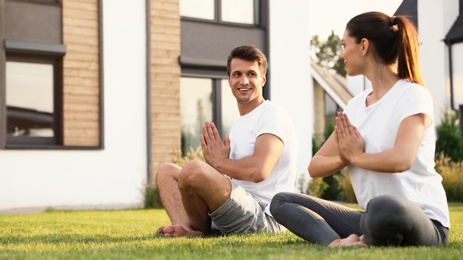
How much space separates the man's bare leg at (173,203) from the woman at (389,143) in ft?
5.06

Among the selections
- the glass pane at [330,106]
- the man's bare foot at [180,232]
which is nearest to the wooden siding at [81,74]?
the man's bare foot at [180,232]

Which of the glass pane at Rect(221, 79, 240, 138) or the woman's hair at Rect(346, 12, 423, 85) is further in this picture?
the glass pane at Rect(221, 79, 240, 138)

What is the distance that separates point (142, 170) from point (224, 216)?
9.97 metres

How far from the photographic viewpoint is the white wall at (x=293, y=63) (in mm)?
17922

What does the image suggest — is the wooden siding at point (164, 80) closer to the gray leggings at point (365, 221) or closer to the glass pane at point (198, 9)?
→ the glass pane at point (198, 9)

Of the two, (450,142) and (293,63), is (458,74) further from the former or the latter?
(293,63)

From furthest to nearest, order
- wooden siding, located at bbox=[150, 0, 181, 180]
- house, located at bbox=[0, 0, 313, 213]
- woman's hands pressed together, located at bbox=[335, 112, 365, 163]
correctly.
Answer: wooden siding, located at bbox=[150, 0, 181, 180], house, located at bbox=[0, 0, 313, 213], woman's hands pressed together, located at bbox=[335, 112, 365, 163]

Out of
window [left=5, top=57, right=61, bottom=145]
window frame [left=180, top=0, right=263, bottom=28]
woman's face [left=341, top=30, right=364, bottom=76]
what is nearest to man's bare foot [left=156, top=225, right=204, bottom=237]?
woman's face [left=341, top=30, right=364, bottom=76]

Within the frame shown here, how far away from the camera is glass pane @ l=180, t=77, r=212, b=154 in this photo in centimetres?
1672

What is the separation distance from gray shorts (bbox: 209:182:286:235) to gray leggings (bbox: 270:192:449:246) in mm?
542

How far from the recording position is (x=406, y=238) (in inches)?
182

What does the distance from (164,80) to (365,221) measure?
1183cm

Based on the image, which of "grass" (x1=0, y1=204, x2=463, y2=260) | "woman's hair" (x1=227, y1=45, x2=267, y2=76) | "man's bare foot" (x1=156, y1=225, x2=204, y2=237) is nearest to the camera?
"grass" (x1=0, y1=204, x2=463, y2=260)

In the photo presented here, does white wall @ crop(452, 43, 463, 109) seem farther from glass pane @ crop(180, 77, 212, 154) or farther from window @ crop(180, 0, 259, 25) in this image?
glass pane @ crop(180, 77, 212, 154)
